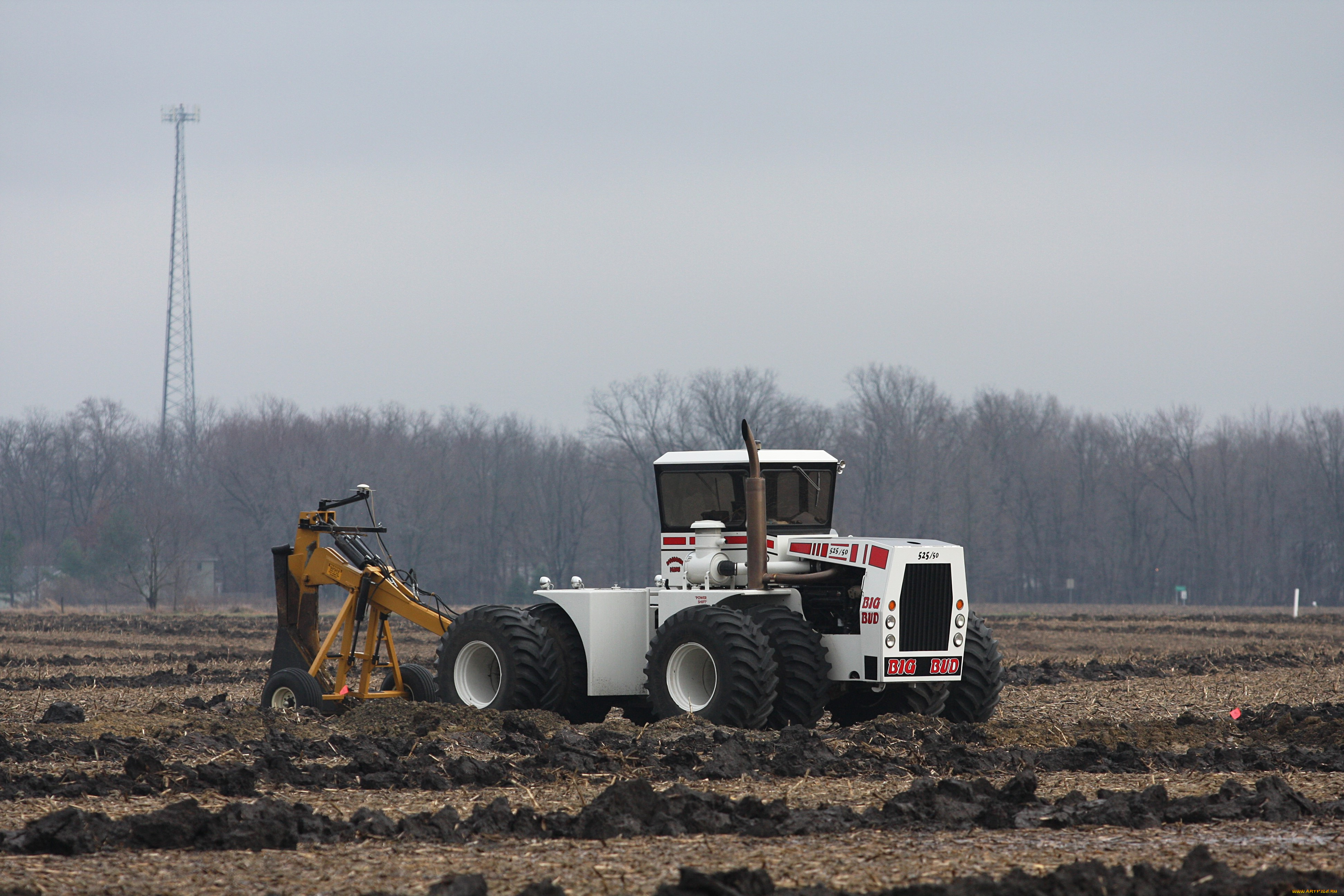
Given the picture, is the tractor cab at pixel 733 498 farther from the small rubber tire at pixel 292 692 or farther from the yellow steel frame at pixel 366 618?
the small rubber tire at pixel 292 692

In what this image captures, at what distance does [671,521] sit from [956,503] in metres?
77.2

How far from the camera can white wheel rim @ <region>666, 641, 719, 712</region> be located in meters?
14.5

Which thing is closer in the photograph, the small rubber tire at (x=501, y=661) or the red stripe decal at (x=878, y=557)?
the red stripe decal at (x=878, y=557)

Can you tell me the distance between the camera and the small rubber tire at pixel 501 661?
15.6 metres

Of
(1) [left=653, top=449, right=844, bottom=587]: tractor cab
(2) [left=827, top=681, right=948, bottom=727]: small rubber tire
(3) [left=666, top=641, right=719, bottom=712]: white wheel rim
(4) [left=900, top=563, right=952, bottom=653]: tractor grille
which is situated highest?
(1) [left=653, top=449, right=844, bottom=587]: tractor cab

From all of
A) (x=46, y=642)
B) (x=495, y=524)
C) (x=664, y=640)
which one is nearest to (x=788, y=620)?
(x=664, y=640)

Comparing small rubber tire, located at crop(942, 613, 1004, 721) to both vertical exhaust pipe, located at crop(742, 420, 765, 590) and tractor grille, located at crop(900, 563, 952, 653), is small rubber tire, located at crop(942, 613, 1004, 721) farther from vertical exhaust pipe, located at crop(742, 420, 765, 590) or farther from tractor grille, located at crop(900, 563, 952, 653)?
vertical exhaust pipe, located at crop(742, 420, 765, 590)

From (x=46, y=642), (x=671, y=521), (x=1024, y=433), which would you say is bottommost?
(x=46, y=642)

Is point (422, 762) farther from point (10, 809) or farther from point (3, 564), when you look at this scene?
point (3, 564)

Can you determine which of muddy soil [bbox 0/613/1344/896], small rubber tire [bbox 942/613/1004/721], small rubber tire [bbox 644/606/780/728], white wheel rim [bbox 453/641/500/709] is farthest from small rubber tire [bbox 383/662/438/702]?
small rubber tire [bbox 942/613/1004/721]

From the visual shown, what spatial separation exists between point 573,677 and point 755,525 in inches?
111

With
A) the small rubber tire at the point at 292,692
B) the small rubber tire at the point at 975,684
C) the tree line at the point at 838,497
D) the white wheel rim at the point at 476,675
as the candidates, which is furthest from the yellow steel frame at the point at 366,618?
the tree line at the point at 838,497

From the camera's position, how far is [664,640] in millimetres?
14484

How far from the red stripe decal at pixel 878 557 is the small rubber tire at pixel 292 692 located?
6.15 meters
